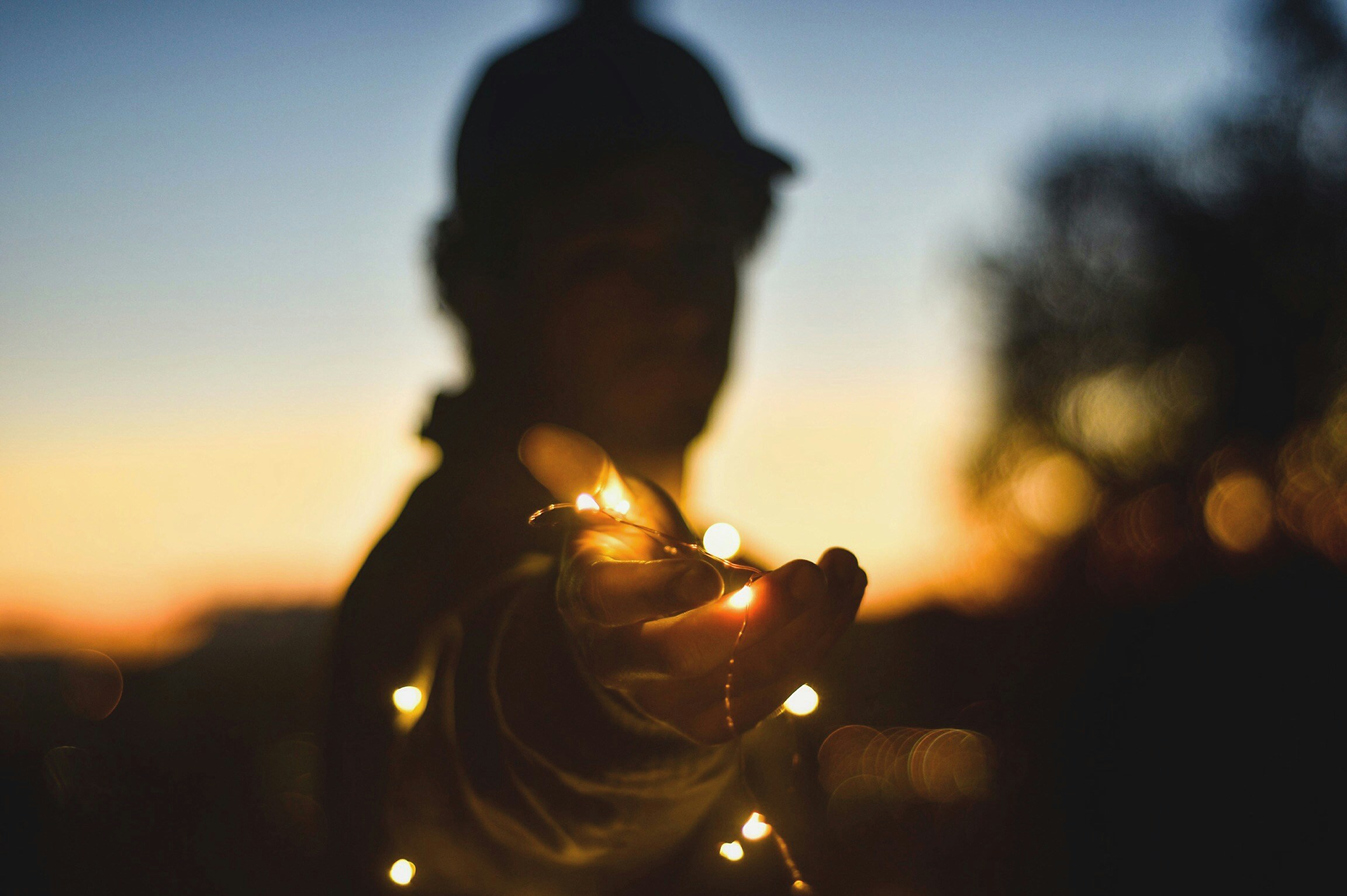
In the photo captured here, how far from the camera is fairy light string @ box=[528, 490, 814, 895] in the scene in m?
1.10

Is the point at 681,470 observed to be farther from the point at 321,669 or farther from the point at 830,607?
the point at 830,607

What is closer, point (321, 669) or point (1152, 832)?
point (321, 669)

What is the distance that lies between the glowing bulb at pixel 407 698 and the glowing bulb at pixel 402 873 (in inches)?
11.5

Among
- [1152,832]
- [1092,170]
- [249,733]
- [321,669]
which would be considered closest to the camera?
[321,669]

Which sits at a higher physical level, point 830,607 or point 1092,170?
point 1092,170

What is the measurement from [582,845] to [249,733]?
667 centimetres

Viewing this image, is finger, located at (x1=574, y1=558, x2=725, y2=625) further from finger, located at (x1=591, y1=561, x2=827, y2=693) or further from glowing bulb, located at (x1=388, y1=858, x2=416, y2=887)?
glowing bulb, located at (x1=388, y1=858, x2=416, y2=887)

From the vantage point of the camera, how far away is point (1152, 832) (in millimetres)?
8578

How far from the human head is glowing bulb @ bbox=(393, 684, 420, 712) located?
0.69 m

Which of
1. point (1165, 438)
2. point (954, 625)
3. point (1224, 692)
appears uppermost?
point (1165, 438)

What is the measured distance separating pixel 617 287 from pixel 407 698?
1.16 metres

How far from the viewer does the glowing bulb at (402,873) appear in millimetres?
1634

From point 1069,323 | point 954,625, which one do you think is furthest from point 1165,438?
point 954,625

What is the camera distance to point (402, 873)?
1635 mm
